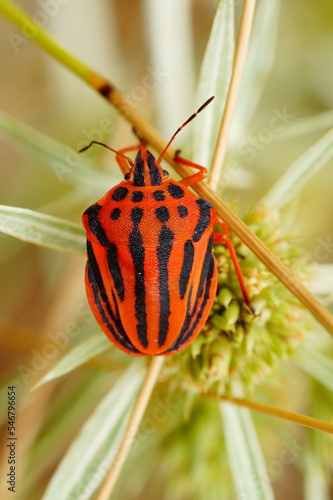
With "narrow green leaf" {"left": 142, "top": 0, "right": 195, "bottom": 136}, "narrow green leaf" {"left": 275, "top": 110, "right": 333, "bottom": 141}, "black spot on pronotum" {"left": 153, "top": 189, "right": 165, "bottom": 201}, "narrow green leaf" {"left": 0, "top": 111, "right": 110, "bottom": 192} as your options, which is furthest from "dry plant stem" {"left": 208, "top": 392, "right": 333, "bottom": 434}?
"narrow green leaf" {"left": 142, "top": 0, "right": 195, "bottom": 136}

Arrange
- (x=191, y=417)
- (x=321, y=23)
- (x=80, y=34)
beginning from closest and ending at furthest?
(x=191, y=417) < (x=321, y=23) < (x=80, y=34)

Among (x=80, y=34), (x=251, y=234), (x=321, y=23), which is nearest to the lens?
(x=251, y=234)

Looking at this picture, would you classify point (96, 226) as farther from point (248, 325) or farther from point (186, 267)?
point (248, 325)

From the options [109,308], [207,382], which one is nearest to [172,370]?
[207,382]

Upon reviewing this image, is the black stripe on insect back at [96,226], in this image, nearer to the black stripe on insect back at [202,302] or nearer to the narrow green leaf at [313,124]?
the black stripe on insect back at [202,302]

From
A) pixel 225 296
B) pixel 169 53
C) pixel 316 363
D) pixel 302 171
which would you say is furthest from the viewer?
pixel 169 53

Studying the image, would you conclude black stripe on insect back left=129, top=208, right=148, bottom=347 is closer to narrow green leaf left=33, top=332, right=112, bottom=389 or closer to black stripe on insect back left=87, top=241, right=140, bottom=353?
black stripe on insect back left=87, top=241, right=140, bottom=353

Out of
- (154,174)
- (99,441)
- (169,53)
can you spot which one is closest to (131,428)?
(99,441)

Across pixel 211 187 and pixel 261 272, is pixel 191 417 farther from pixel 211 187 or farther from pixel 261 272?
pixel 211 187
